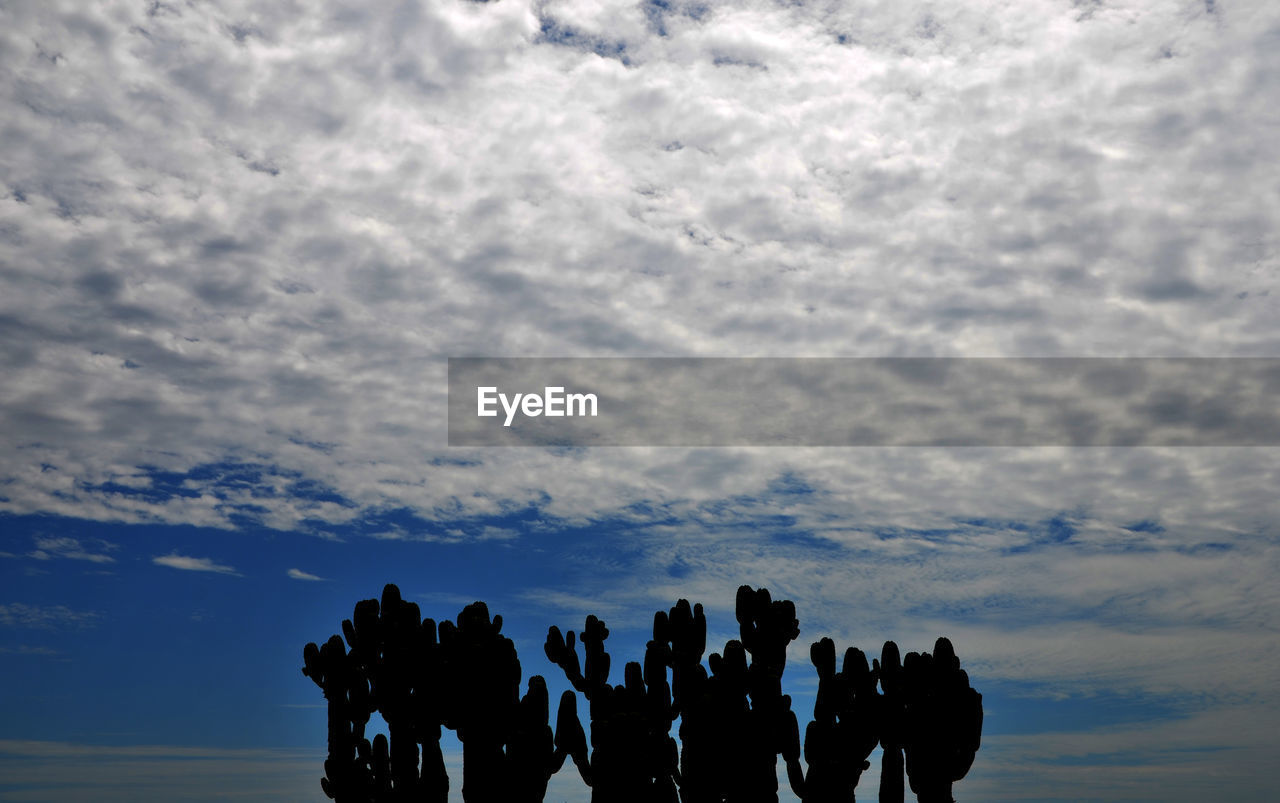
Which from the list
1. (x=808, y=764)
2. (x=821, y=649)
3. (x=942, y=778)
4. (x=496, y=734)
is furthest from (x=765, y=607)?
(x=496, y=734)

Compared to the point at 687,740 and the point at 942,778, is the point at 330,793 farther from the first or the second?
the point at 942,778

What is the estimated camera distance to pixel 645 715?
65.1 ft

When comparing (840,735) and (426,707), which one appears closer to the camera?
(840,735)

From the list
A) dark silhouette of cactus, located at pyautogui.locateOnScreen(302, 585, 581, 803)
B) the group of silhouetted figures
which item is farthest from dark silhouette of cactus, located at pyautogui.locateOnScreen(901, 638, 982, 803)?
dark silhouette of cactus, located at pyautogui.locateOnScreen(302, 585, 581, 803)

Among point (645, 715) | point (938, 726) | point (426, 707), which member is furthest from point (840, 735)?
point (426, 707)

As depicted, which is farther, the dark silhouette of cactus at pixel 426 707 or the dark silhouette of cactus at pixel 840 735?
the dark silhouette of cactus at pixel 426 707

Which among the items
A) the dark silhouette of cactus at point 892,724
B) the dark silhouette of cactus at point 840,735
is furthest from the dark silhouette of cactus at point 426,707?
the dark silhouette of cactus at point 892,724

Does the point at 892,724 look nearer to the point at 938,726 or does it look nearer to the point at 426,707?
the point at 938,726

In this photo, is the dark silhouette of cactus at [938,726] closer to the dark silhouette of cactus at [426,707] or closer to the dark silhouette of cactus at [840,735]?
the dark silhouette of cactus at [840,735]

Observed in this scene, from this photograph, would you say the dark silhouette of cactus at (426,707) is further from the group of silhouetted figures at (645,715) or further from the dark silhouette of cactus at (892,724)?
the dark silhouette of cactus at (892,724)

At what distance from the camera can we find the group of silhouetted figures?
19.1m

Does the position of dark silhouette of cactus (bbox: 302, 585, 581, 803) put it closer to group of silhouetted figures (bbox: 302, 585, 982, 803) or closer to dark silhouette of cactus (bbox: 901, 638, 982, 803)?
group of silhouetted figures (bbox: 302, 585, 982, 803)

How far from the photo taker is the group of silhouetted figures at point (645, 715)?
62.7 feet

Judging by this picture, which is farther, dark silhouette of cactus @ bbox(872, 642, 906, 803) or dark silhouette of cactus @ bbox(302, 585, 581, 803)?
dark silhouette of cactus @ bbox(302, 585, 581, 803)
